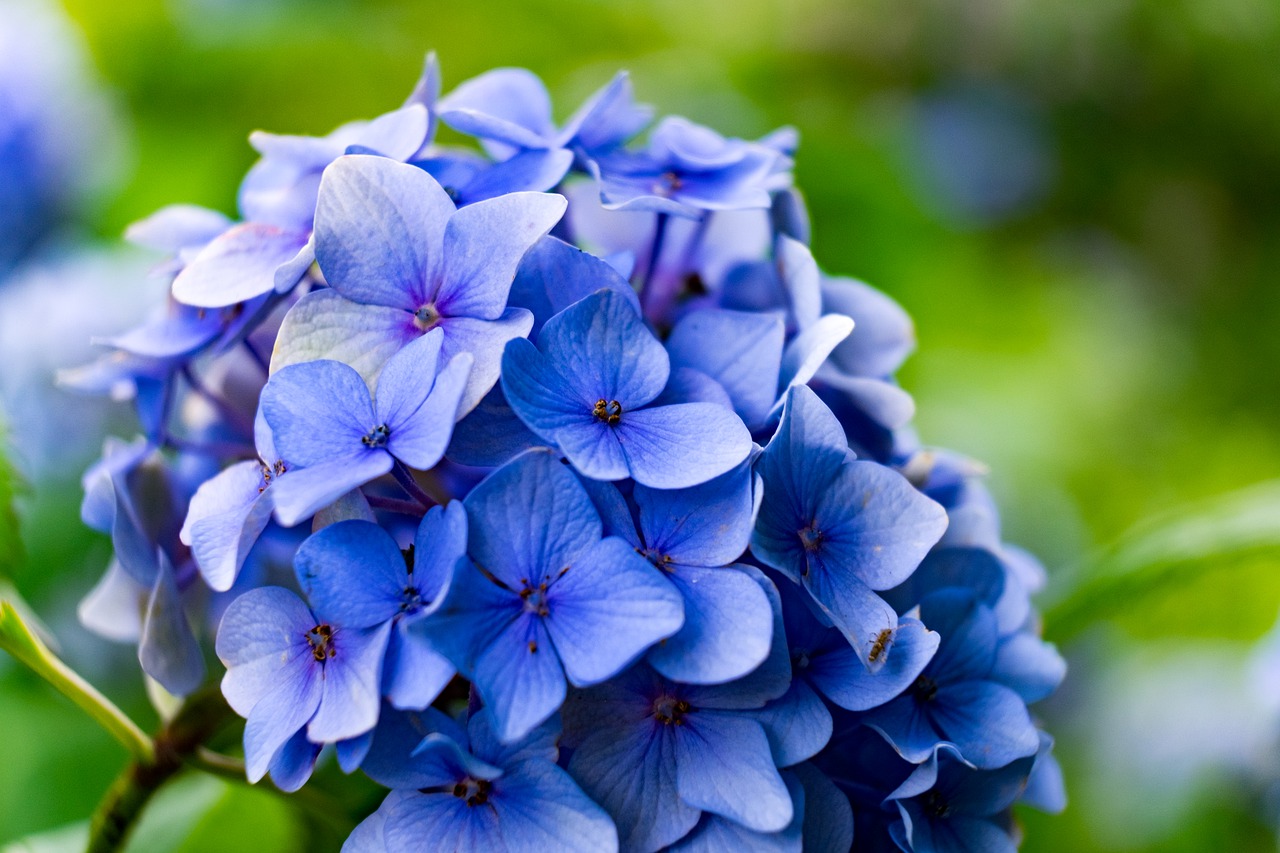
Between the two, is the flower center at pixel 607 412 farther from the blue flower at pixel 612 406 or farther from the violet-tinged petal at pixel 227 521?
the violet-tinged petal at pixel 227 521

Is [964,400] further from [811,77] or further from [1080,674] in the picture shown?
[811,77]

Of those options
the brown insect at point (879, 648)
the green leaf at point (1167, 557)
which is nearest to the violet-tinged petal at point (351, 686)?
the brown insect at point (879, 648)

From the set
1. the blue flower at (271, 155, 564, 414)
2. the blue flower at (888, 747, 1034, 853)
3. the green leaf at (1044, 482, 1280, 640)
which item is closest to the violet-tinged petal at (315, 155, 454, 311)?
the blue flower at (271, 155, 564, 414)

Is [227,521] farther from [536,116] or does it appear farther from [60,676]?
[536,116]

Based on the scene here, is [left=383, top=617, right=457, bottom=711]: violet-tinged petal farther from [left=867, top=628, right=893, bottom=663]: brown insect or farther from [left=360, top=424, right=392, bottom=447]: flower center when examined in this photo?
[left=867, top=628, right=893, bottom=663]: brown insect

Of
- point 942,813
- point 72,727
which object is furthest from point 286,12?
point 942,813

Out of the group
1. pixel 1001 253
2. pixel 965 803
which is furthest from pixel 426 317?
pixel 1001 253
